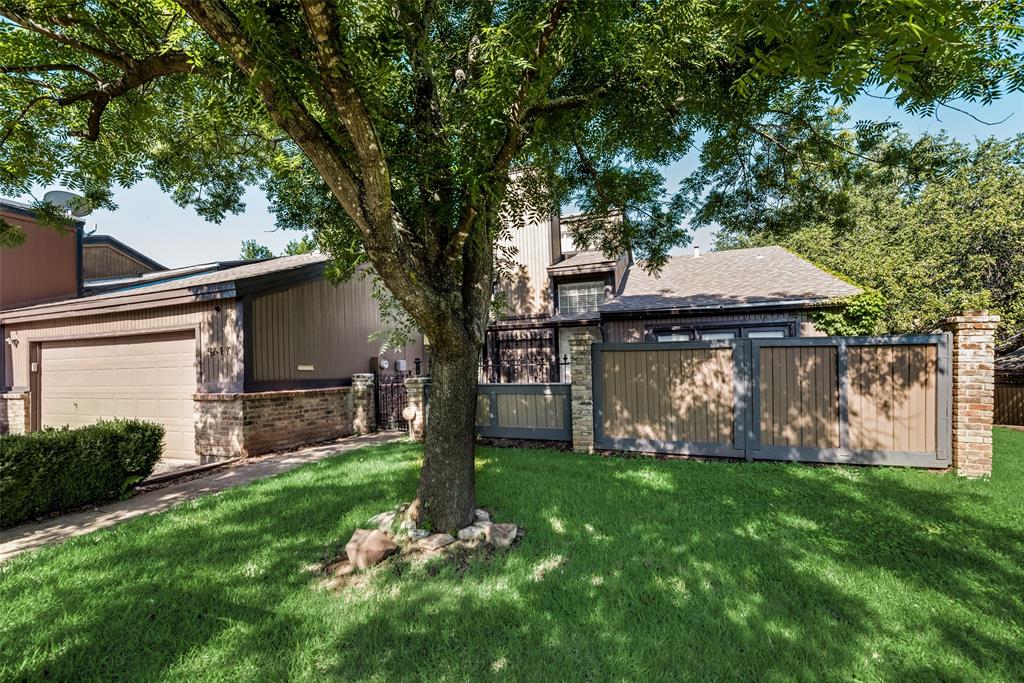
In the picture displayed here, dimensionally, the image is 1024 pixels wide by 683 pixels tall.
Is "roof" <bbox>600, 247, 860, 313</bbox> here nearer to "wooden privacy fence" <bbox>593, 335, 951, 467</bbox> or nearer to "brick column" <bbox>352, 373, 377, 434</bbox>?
"wooden privacy fence" <bbox>593, 335, 951, 467</bbox>

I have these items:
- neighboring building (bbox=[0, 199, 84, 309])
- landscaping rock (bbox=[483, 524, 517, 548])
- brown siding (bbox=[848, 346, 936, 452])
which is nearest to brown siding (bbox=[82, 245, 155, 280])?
neighboring building (bbox=[0, 199, 84, 309])

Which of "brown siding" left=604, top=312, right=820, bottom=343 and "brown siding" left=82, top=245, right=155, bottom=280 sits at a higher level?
"brown siding" left=82, top=245, right=155, bottom=280

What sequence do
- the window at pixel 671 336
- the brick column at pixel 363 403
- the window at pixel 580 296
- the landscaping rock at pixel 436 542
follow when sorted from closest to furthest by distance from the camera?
the landscaping rock at pixel 436 542
the brick column at pixel 363 403
the window at pixel 671 336
the window at pixel 580 296

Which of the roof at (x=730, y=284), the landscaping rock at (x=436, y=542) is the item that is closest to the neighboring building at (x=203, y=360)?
the landscaping rock at (x=436, y=542)

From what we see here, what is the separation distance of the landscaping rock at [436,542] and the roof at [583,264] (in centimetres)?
1046

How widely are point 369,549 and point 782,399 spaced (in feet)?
19.0

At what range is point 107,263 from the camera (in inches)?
645

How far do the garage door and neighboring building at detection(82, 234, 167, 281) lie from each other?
7550mm

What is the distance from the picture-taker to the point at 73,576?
3273mm

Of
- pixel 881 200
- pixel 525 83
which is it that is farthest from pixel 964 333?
pixel 881 200

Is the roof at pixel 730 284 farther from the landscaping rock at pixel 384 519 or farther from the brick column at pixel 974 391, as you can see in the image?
the landscaping rock at pixel 384 519

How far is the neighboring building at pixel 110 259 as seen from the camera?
51.7ft

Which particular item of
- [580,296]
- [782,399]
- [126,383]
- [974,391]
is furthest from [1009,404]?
[126,383]

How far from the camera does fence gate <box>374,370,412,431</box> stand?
396 inches
